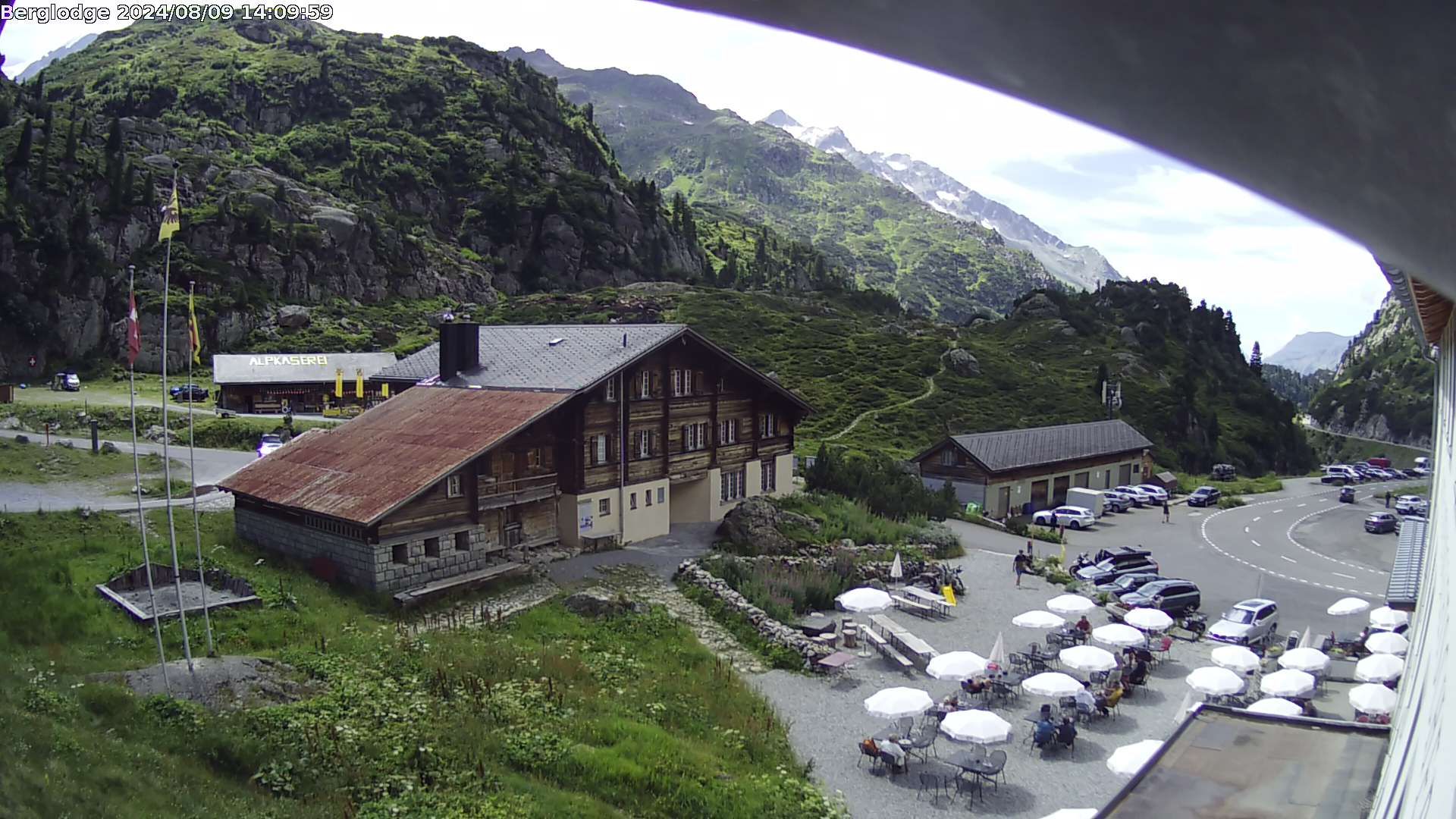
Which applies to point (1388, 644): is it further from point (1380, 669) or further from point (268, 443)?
point (268, 443)

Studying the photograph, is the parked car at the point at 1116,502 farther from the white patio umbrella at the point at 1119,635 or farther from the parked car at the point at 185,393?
the parked car at the point at 185,393

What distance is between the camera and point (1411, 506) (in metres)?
53.8

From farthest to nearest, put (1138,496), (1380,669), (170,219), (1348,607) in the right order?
(1138,496) < (1348,607) < (1380,669) < (170,219)

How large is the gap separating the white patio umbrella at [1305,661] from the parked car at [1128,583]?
7153 mm

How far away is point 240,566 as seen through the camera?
74.6 ft

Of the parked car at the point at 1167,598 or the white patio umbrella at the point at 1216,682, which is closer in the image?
the white patio umbrella at the point at 1216,682

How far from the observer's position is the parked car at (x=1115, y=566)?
33.0 metres

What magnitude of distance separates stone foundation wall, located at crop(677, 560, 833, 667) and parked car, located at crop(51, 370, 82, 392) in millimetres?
53237

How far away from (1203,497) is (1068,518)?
1694 centimetres

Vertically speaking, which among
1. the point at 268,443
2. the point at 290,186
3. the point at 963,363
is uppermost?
the point at 290,186

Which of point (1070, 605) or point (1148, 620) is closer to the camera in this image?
point (1148, 620)

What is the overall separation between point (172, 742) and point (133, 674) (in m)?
3.06

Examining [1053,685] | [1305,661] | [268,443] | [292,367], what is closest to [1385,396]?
[1305,661]

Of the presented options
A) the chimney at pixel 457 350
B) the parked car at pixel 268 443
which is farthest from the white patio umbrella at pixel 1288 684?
the parked car at pixel 268 443
